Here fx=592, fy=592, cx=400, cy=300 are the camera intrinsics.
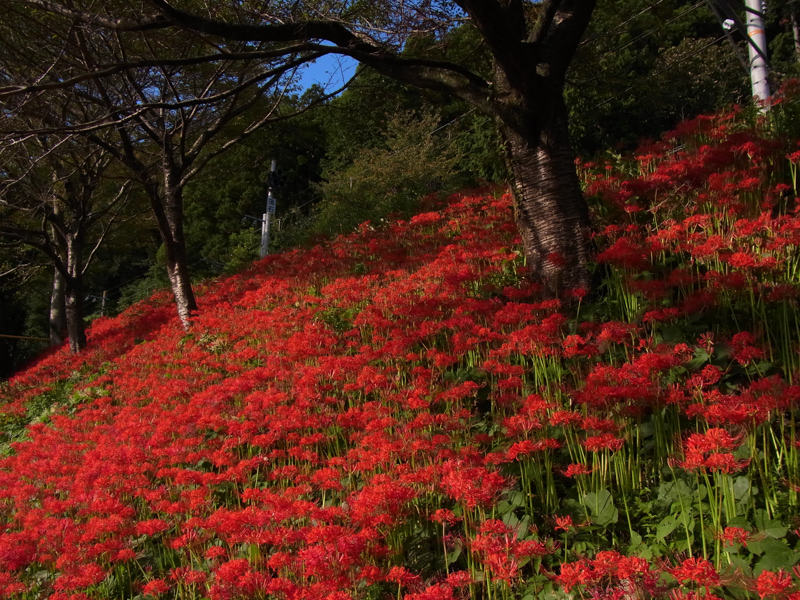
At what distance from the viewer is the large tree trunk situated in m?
5.12

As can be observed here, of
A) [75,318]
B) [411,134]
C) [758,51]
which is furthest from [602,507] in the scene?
[411,134]

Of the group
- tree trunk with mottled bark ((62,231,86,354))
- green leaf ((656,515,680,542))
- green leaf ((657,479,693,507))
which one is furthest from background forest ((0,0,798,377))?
green leaf ((656,515,680,542))

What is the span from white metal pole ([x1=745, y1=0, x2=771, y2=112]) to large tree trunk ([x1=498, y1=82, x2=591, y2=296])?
153 inches

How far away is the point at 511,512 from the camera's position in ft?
9.20

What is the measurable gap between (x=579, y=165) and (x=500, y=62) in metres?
3.76

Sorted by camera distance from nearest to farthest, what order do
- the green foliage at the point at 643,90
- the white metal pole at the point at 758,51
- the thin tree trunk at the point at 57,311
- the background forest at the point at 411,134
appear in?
1. the white metal pole at the point at 758,51
2. the background forest at the point at 411,134
3. the green foliage at the point at 643,90
4. the thin tree trunk at the point at 57,311

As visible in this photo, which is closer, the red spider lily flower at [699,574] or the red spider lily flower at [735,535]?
the red spider lily flower at [699,574]

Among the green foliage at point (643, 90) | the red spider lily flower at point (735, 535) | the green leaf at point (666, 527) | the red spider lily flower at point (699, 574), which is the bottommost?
the green leaf at point (666, 527)

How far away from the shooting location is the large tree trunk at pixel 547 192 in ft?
16.8

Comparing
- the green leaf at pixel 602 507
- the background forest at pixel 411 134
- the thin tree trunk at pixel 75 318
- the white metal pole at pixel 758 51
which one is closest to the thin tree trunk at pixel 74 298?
the thin tree trunk at pixel 75 318

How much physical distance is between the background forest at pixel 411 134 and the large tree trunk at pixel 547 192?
1.31ft

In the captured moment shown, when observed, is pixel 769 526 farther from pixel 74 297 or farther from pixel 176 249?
pixel 74 297

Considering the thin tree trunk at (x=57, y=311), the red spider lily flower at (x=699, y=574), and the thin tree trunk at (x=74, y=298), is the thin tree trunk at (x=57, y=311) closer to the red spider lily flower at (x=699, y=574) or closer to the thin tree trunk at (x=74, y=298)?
the thin tree trunk at (x=74, y=298)

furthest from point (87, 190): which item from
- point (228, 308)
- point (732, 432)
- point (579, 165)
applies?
point (732, 432)
